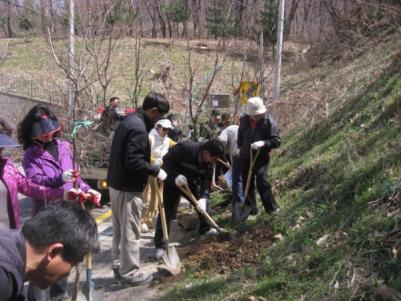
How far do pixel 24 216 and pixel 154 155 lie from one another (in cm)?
251

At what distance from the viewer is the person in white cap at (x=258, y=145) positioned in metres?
6.79

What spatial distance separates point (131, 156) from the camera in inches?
208

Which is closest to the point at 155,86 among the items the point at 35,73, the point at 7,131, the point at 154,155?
the point at 35,73

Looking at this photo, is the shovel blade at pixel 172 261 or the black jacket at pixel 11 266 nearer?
the black jacket at pixel 11 266

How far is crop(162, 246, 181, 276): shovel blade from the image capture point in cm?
577

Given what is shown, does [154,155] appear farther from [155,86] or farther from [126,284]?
[155,86]

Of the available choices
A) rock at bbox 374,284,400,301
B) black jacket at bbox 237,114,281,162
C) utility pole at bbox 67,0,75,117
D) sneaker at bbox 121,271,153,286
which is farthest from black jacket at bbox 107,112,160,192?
utility pole at bbox 67,0,75,117

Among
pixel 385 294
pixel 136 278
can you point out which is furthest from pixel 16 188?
pixel 385 294

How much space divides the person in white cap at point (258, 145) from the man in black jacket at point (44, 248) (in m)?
4.50

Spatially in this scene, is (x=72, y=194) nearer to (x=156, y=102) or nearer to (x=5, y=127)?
(x=5, y=127)

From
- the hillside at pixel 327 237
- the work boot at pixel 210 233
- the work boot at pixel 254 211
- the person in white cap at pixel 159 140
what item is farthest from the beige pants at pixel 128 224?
the person in white cap at pixel 159 140

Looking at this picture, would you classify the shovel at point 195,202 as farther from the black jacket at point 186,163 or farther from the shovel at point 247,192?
the shovel at point 247,192

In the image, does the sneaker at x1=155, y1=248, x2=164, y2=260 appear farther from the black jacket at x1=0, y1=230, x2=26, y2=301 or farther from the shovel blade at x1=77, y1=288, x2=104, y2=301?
the black jacket at x1=0, y1=230, x2=26, y2=301

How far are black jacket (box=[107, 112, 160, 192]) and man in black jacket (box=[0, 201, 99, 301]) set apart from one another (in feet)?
9.74
